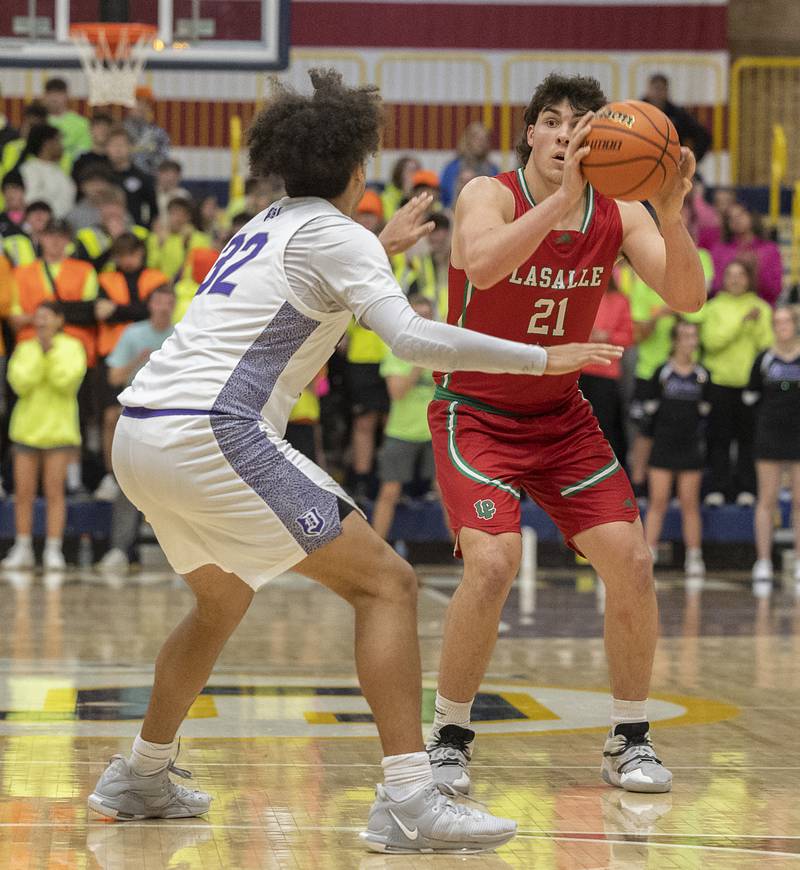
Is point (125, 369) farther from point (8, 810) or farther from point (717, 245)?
point (8, 810)

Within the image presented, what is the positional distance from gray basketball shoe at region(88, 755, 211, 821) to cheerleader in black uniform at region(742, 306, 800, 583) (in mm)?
8439

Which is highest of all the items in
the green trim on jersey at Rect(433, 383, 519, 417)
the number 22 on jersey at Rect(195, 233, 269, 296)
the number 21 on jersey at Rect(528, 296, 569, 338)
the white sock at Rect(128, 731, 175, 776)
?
the number 22 on jersey at Rect(195, 233, 269, 296)

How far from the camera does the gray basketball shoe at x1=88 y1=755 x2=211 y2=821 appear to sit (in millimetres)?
4617

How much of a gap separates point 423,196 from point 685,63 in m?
15.9

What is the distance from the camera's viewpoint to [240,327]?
14.0 feet

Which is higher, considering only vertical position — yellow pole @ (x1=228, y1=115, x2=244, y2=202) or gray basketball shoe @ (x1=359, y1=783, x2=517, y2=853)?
yellow pole @ (x1=228, y1=115, x2=244, y2=202)

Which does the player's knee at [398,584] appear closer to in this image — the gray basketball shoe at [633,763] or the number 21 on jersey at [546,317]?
the gray basketball shoe at [633,763]

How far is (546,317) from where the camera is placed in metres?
5.40

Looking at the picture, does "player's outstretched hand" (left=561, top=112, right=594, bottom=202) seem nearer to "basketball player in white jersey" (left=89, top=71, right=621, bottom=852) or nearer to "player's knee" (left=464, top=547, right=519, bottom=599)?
"basketball player in white jersey" (left=89, top=71, right=621, bottom=852)

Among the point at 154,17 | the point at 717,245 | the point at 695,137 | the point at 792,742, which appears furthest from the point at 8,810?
the point at 695,137

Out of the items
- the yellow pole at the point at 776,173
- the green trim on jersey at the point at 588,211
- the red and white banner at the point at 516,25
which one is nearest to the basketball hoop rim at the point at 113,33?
the green trim on jersey at the point at 588,211

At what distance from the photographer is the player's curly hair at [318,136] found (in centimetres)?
433

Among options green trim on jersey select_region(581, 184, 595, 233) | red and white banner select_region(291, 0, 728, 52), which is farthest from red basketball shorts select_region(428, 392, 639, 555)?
red and white banner select_region(291, 0, 728, 52)

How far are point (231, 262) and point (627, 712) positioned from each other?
205cm
